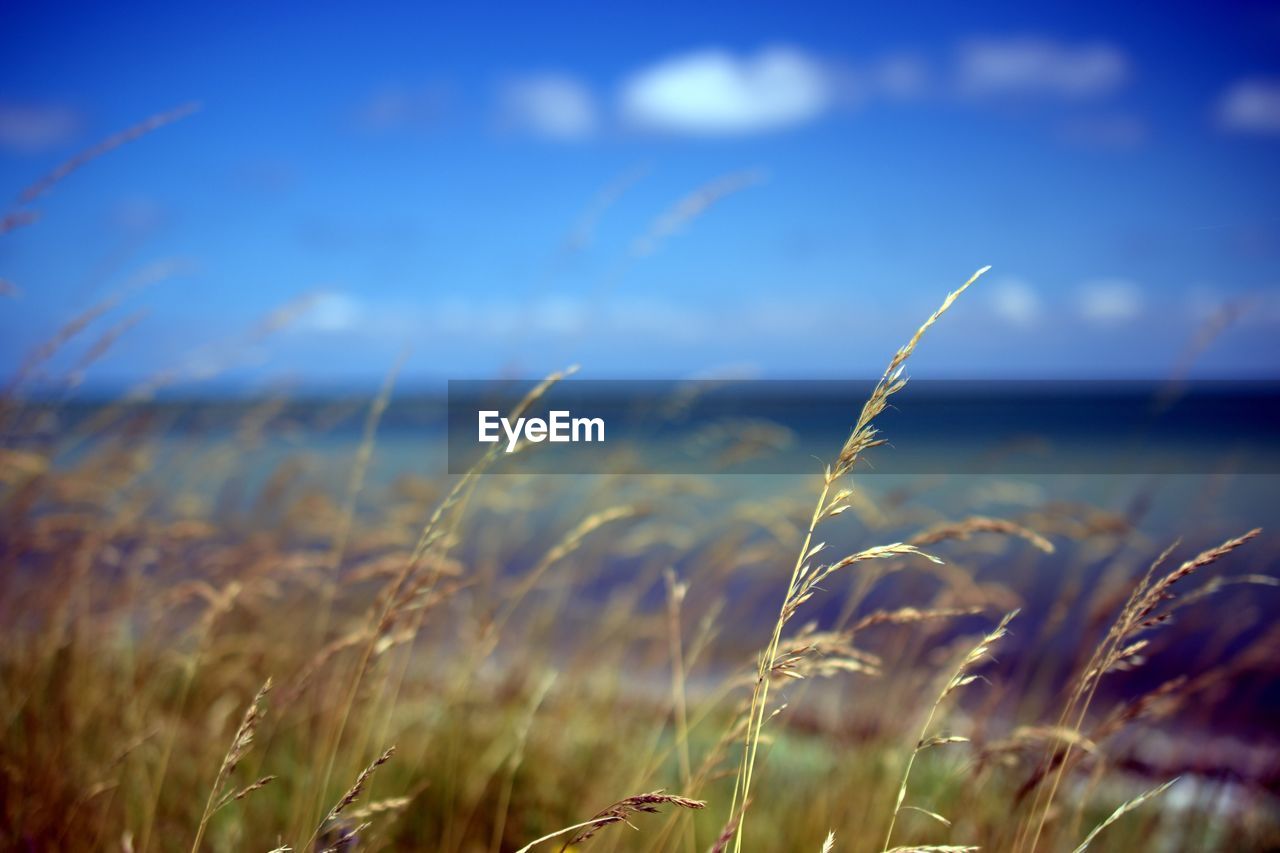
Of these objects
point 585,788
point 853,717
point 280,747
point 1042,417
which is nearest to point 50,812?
point 280,747

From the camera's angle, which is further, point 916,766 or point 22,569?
point 22,569

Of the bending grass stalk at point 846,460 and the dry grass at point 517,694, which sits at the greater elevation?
the bending grass stalk at point 846,460

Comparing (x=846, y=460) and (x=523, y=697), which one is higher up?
(x=846, y=460)

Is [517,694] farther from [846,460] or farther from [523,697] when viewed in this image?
[846,460]

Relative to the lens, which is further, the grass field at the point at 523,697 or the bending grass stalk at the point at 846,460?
the grass field at the point at 523,697

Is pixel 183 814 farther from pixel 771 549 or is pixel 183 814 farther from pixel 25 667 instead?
pixel 771 549

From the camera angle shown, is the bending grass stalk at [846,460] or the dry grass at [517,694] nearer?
the bending grass stalk at [846,460]

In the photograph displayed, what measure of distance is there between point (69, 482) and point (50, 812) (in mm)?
1786

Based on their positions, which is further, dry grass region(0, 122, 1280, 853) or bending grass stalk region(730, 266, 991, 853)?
dry grass region(0, 122, 1280, 853)

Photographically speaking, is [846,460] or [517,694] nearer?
[846,460]

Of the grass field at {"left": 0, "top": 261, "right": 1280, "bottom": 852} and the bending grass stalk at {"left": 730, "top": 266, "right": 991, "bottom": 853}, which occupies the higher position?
the bending grass stalk at {"left": 730, "top": 266, "right": 991, "bottom": 853}

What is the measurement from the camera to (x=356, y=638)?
1500 mm

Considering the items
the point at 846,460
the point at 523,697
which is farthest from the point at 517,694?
the point at 846,460

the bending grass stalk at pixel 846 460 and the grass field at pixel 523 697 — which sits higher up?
the bending grass stalk at pixel 846 460
